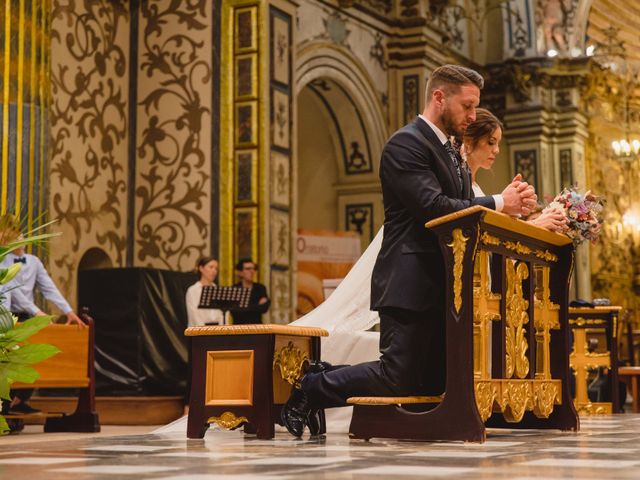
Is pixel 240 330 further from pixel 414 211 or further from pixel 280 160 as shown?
pixel 280 160

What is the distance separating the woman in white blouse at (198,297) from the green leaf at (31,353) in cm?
518

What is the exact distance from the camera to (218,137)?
9.55m

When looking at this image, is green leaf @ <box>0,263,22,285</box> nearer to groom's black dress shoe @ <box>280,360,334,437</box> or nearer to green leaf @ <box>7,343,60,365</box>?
green leaf @ <box>7,343,60,365</box>

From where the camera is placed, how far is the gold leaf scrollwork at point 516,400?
422cm

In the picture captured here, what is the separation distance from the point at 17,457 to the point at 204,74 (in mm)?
6475

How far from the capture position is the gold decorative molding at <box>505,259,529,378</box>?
14.1 ft

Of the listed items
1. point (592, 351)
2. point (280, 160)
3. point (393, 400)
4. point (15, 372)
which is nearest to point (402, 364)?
point (393, 400)

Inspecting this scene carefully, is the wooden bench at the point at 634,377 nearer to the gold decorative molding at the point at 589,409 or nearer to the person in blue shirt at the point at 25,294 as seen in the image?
the gold decorative molding at the point at 589,409

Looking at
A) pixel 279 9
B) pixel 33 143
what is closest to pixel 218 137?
pixel 279 9

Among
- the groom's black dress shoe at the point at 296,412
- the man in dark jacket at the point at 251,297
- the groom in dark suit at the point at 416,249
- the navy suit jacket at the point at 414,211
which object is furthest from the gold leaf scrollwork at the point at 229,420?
the man in dark jacket at the point at 251,297

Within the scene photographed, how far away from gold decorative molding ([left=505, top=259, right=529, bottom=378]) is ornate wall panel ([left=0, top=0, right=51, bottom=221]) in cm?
432

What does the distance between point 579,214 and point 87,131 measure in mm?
5448

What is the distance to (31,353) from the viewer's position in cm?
321

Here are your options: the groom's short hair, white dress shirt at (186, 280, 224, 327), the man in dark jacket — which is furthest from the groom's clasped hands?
white dress shirt at (186, 280, 224, 327)
